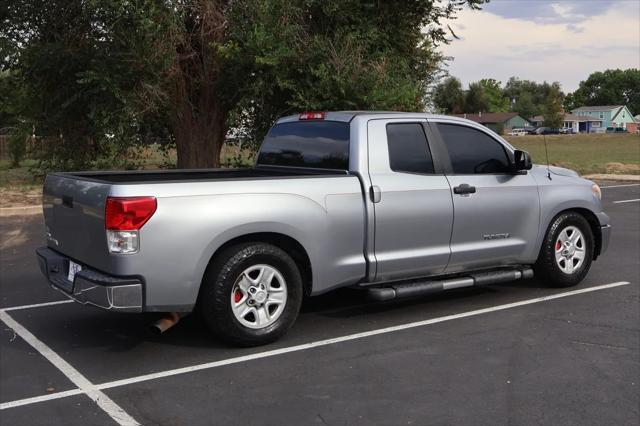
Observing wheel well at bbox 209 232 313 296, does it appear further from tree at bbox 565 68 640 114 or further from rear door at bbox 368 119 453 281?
tree at bbox 565 68 640 114

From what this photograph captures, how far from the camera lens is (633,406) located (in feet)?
14.1

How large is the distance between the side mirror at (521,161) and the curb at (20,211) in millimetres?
10824

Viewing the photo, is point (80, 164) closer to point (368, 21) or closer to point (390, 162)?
point (368, 21)

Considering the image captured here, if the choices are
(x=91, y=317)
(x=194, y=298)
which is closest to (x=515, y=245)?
(x=194, y=298)

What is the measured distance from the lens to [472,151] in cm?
677

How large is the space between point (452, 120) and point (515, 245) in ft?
4.47

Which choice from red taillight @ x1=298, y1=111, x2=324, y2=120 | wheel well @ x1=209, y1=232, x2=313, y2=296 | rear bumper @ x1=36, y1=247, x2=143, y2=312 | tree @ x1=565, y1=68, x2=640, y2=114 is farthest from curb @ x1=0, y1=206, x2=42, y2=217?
tree @ x1=565, y1=68, x2=640, y2=114

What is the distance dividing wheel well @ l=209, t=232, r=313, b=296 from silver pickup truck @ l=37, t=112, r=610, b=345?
0.01 meters

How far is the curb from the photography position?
1421 centimetres

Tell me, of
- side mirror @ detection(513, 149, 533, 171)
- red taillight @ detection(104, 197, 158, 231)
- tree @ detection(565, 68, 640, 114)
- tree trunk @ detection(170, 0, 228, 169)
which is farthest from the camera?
tree @ detection(565, 68, 640, 114)

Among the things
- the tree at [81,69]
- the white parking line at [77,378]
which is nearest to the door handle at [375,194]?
the white parking line at [77,378]

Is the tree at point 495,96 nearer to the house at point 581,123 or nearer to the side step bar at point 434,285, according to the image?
the house at point 581,123

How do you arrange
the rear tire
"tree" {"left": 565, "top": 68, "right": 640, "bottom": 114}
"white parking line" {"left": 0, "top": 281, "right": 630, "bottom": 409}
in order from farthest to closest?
"tree" {"left": 565, "top": 68, "right": 640, "bottom": 114} → the rear tire → "white parking line" {"left": 0, "top": 281, "right": 630, "bottom": 409}

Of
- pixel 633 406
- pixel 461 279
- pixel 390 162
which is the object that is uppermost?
pixel 390 162
